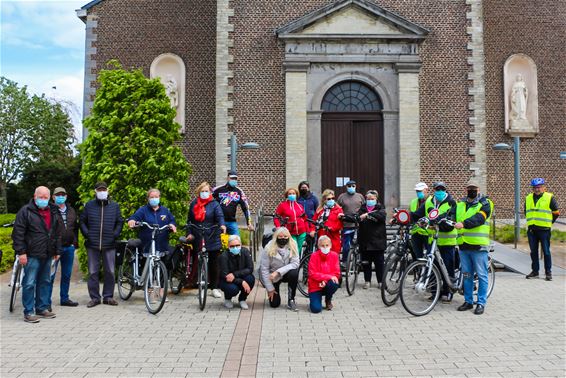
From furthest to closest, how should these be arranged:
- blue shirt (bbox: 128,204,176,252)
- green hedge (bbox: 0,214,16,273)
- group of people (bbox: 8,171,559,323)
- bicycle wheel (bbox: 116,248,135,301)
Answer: green hedge (bbox: 0,214,16,273) → bicycle wheel (bbox: 116,248,135,301) → blue shirt (bbox: 128,204,176,252) → group of people (bbox: 8,171,559,323)

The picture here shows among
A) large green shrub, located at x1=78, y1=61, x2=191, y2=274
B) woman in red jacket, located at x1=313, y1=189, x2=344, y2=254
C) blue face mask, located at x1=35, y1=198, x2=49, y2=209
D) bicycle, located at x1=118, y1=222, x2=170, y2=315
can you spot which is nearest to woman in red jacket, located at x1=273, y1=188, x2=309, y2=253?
woman in red jacket, located at x1=313, y1=189, x2=344, y2=254

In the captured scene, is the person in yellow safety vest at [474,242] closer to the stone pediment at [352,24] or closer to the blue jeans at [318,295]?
the blue jeans at [318,295]

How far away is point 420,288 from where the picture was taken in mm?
7094

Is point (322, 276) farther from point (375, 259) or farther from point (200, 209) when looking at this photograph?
point (200, 209)

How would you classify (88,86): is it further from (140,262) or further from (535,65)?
(535,65)

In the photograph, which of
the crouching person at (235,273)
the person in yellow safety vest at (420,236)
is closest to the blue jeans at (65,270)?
the crouching person at (235,273)

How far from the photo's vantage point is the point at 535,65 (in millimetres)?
19547

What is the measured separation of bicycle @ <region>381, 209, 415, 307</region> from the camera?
7.45 m

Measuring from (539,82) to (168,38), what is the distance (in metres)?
14.3

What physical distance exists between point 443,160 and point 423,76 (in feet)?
9.40

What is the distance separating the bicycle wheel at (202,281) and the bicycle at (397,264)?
2556 millimetres

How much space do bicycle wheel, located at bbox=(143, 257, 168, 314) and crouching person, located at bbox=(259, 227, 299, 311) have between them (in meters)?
1.42

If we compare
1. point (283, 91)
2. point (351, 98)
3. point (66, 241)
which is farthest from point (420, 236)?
point (283, 91)

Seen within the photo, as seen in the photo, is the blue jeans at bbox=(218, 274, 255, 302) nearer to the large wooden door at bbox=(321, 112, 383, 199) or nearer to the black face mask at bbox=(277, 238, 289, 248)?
the black face mask at bbox=(277, 238, 289, 248)
